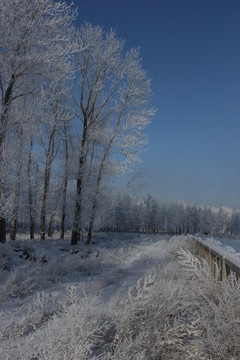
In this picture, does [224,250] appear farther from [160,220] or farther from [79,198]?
[160,220]

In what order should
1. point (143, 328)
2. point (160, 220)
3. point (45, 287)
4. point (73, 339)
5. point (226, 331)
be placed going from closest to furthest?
1. point (73, 339)
2. point (226, 331)
3. point (143, 328)
4. point (45, 287)
5. point (160, 220)

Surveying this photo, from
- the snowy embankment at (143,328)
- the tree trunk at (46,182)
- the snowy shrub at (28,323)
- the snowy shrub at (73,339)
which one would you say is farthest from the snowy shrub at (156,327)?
the tree trunk at (46,182)

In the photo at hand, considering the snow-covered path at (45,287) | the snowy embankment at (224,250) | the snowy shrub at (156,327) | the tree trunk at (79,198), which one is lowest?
the snow-covered path at (45,287)

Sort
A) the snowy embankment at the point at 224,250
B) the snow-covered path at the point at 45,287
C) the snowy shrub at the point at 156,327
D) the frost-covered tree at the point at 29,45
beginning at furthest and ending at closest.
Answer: the frost-covered tree at the point at 29,45 < the snowy embankment at the point at 224,250 < the snow-covered path at the point at 45,287 < the snowy shrub at the point at 156,327

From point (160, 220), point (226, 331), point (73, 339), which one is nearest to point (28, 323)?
point (73, 339)

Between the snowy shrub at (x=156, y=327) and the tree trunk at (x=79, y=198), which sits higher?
the tree trunk at (x=79, y=198)

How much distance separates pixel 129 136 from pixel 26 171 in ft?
17.6

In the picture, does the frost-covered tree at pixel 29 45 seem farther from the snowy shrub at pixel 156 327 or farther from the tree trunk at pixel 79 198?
the snowy shrub at pixel 156 327

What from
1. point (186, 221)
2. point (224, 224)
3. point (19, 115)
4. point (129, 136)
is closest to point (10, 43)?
point (19, 115)

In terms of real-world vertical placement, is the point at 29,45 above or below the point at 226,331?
above

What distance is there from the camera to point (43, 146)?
1675cm

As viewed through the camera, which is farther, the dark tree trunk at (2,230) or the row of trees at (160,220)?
the row of trees at (160,220)

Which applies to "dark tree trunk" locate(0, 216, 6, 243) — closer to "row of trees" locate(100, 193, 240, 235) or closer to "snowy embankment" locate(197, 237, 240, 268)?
"snowy embankment" locate(197, 237, 240, 268)

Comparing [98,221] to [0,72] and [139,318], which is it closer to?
[0,72]
